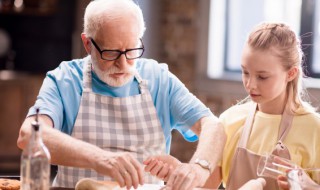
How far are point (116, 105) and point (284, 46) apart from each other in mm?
627

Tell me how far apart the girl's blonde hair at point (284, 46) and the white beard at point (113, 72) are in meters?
0.41

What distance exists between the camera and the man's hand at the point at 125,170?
1.76 m

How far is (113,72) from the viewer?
2.23 meters

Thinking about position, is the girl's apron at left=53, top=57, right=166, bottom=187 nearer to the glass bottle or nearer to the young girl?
the young girl

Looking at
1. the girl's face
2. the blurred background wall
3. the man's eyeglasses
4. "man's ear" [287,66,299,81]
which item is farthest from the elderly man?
the blurred background wall

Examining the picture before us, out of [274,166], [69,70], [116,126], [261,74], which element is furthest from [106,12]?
[274,166]

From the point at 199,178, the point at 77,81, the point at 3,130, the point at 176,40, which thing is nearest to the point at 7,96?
the point at 3,130

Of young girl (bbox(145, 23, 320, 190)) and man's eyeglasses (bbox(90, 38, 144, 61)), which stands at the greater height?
man's eyeglasses (bbox(90, 38, 144, 61))

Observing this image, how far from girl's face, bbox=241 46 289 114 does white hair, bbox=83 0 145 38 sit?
1.28ft

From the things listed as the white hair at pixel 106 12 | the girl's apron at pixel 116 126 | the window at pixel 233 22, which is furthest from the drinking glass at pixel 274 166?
the window at pixel 233 22

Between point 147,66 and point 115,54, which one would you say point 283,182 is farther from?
point 147,66

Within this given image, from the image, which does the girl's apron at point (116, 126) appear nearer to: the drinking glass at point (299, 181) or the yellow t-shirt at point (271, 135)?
the yellow t-shirt at point (271, 135)

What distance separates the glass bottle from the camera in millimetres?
1674

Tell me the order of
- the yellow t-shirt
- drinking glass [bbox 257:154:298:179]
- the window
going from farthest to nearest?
the window < the yellow t-shirt < drinking glass [bbox 257:154:298:179]
